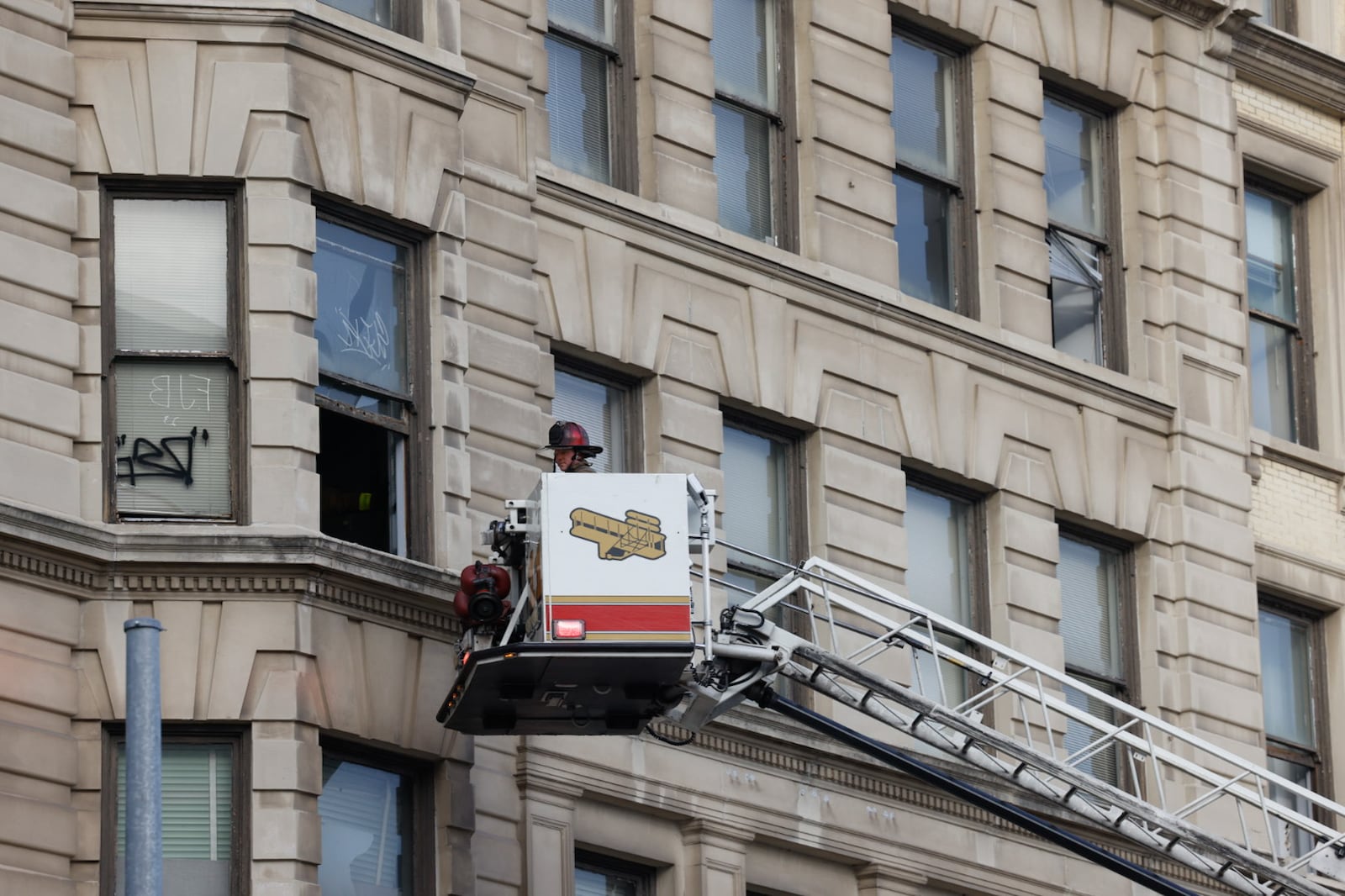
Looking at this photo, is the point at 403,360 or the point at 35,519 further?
the point at 403,360

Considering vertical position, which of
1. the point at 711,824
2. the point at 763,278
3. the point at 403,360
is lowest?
the point at 711,824

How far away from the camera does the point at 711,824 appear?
96.0 ft

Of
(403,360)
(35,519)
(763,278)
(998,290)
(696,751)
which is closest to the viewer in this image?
(35,519)

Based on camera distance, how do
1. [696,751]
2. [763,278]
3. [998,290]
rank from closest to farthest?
[696,751] → [763,278] → [998,290]

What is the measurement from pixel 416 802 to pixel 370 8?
634 centimetres

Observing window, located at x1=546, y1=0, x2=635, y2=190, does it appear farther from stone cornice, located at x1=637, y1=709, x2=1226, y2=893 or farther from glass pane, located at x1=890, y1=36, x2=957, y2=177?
stone cornice, located at x1=637, y1=709, x2=1226, y2=893

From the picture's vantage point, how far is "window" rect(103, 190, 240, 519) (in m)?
25.7

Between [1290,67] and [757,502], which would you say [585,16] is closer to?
[757,502]

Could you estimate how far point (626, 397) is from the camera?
30375mm

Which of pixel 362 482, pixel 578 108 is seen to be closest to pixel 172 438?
pixel 362 482

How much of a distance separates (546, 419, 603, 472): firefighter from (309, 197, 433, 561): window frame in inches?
82.7

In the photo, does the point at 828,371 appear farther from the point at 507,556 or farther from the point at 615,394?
the point at 507,556

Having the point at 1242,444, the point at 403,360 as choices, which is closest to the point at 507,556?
the point at 403,360

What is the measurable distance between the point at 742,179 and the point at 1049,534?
14.8 ft
